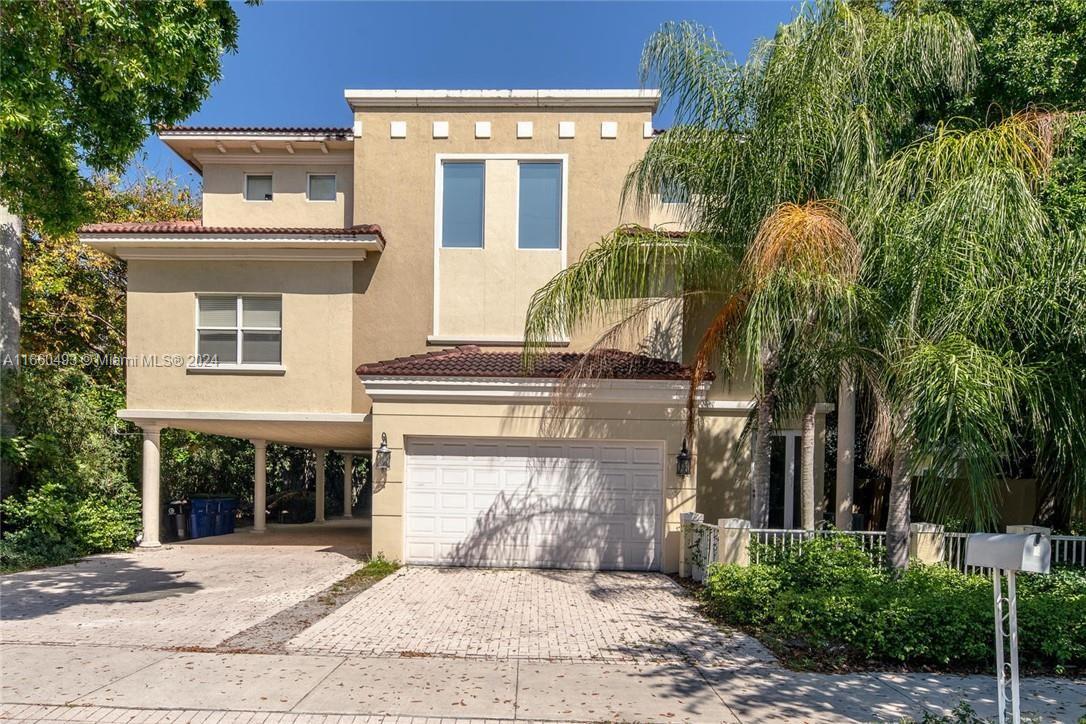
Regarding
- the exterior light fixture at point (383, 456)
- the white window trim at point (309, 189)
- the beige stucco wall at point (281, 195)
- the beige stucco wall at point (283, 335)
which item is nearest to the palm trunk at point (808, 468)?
the exterior light fixture at point (383, 456)

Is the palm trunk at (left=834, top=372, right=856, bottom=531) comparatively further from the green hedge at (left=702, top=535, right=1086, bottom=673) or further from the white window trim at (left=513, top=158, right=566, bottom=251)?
the white window trim at (left=513, top=158, right=566, bottom=251)

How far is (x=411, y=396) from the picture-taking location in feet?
35.9

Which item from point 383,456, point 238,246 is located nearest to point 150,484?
point 238,246

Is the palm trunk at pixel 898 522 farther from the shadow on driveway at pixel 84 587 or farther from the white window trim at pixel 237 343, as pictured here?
the white window trim at pixel 237 343

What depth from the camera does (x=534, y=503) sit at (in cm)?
1098

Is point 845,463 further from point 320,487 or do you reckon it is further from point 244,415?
point 320,487

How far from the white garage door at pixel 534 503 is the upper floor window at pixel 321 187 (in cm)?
613

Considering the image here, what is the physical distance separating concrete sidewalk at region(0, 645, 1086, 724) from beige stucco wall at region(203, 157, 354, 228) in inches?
366

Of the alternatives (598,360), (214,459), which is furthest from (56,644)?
(214,459)

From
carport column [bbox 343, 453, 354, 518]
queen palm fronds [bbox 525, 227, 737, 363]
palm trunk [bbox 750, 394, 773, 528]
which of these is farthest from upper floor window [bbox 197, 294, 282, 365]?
carport column [bbox 343, 453, 354, 518]

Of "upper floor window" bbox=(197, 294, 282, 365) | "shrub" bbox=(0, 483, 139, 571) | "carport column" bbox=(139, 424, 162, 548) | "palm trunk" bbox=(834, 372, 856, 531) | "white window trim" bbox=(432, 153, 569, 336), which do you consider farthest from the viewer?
"white window trim" bbox=(432, 153, 569, 336)

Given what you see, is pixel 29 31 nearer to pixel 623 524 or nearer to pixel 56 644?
pixel 56 644

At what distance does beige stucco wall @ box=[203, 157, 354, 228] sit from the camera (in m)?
13.5

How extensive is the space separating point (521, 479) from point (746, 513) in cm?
454
